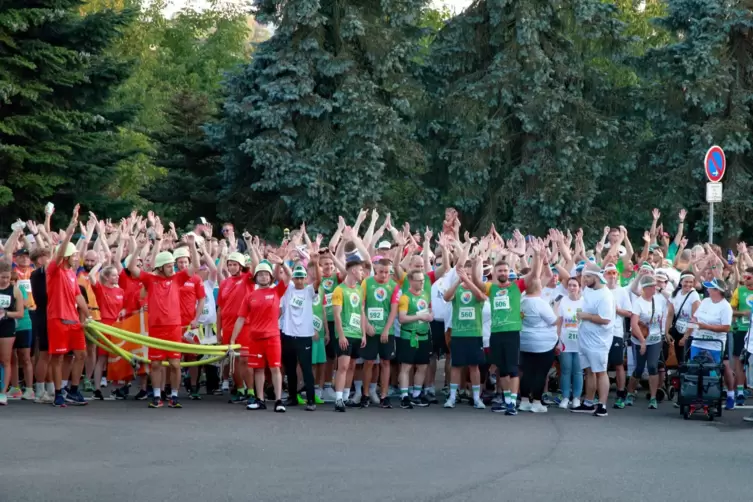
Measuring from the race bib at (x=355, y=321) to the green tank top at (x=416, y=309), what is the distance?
0.69 meters

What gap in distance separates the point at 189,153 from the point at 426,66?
697 cm

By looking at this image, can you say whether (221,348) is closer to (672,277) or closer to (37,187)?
(672,277)

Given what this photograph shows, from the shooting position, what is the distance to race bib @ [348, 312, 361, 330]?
16062mm

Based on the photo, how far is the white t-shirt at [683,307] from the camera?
17219mm

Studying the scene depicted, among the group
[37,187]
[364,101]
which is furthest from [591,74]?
[37,187]

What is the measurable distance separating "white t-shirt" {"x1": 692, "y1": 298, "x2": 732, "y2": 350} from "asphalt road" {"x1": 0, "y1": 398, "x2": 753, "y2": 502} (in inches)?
36.6

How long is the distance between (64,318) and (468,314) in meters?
4.94

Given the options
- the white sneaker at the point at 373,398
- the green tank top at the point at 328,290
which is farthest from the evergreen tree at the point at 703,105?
the green tank top at the point at 328,290

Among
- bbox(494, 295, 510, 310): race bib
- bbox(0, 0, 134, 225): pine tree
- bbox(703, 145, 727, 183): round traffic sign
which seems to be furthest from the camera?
bbox(0, 0, 134, 225): pine tree

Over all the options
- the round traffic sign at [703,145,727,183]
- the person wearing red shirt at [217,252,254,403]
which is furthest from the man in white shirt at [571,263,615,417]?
the round traffic sign at [703,145,727,183]

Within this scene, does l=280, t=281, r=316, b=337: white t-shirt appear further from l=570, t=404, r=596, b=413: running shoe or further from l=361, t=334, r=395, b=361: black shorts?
l=570, t=404, r=596, b=413: running shoe

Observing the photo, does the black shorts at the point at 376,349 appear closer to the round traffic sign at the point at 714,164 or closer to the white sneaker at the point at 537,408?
the white sneaker at the point at 537,408

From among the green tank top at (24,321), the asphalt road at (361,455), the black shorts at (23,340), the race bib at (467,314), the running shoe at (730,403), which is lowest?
the asphalt road at (361,455)

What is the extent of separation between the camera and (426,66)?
34.5 m
